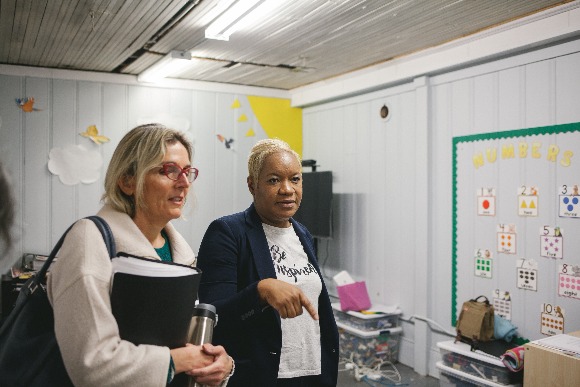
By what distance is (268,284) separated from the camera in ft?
4.73

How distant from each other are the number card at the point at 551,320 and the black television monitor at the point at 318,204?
6.70 feet

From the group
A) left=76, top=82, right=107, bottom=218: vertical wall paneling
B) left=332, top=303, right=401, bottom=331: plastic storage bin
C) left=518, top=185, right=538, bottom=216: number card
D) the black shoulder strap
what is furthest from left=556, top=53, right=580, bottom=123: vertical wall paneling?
left=76, top=82, right=107, bottom=218: vertical wall paneling

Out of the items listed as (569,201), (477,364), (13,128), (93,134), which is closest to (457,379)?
(477,364)

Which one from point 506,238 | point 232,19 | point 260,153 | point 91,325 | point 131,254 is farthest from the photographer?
point 506,238

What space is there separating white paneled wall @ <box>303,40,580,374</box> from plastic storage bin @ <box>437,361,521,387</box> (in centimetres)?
49

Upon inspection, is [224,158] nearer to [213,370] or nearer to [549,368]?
[549,368]

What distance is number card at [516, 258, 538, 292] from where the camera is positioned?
10.9ft

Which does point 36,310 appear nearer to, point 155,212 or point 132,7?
point 155,212

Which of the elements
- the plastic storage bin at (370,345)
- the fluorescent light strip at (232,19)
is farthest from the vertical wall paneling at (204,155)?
the fluorescent light strip at (232,19)

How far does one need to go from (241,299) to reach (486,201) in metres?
2.68

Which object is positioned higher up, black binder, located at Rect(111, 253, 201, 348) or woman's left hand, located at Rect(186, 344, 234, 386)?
black binder, located at Rect(111, 253, 201, 348)

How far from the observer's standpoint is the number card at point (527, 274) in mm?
3316

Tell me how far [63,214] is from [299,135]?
8.47 feet

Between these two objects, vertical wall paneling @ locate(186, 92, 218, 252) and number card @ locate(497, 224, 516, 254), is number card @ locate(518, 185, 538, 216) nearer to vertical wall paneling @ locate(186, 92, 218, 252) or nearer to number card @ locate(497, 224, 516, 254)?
number card @ locate(497, 224, 516, 254)
